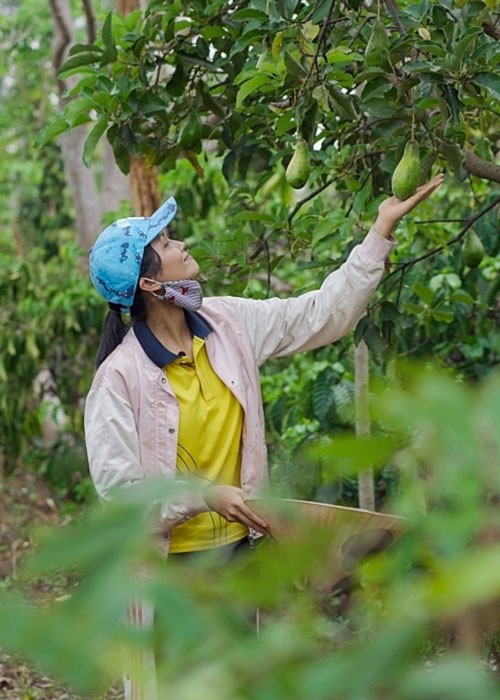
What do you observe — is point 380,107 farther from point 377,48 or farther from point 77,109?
point 77,109

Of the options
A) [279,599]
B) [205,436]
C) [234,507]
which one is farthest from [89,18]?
[279,599]

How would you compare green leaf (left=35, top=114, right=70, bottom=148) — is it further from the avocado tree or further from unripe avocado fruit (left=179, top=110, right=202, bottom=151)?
unripe avocado fruit (left=179, top=110, right=202, bottom=151)

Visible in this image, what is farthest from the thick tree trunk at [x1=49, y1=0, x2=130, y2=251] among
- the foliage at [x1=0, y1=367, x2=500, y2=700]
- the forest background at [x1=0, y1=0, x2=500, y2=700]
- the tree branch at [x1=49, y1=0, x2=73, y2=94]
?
the foliage at [x1=0, y1=367, x2=500, y2=700]

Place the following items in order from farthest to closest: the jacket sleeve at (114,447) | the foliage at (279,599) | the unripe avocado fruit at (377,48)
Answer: the jacket sleeve at (114,447)
the unripe avocado fruit at (377,48)
the foliage at (279,599)

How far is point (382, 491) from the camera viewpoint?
452 centimetres

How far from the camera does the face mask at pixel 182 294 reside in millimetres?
2629

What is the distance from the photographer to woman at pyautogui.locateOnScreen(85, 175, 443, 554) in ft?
8.33

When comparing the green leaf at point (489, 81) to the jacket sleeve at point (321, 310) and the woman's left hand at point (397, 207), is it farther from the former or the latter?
the jacket sleeve at point (321, 310)

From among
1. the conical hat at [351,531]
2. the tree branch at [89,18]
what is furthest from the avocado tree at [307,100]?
the tree branch at [89,18]

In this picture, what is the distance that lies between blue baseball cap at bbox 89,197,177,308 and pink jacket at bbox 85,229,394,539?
4.6 inches

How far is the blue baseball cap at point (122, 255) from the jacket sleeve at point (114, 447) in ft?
0.76

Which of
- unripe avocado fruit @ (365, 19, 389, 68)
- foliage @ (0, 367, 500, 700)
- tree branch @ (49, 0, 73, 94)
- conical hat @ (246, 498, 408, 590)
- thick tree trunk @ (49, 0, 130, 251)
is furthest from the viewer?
thick tree trunk @ (49, 0, 130, 251)

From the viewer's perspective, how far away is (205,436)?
104 inches

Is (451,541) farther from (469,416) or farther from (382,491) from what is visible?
(382,491)
